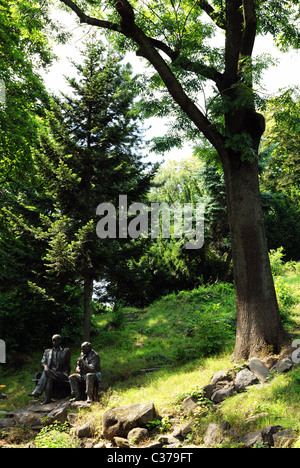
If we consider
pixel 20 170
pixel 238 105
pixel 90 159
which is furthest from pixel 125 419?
pixel 20 170

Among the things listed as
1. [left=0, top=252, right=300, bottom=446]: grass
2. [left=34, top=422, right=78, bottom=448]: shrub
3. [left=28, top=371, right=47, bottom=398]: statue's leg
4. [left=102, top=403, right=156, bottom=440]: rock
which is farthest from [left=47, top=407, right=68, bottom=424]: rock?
[left=28, top=371, right=47, bottom=398]: statue's leg

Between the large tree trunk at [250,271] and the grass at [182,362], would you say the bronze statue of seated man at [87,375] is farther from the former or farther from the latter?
the large tree trunk at [250,271]

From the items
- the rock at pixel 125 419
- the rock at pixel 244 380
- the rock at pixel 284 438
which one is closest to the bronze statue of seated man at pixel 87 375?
the rock at pixel 125 419

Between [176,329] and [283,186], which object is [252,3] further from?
[283,186]

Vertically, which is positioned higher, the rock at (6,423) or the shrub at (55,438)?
the shrub at (55,438)

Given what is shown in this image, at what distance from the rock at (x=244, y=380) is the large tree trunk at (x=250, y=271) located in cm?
69

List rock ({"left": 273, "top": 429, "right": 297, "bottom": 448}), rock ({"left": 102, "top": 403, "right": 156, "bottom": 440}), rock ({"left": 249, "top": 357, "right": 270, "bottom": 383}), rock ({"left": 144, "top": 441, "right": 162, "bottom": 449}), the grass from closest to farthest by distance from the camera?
rock ({"left": 273, "top": 429, "right": 297, "bottom": 448}), rock ({"left": 144, "top": 441, "right": 162, "bottom": 449}), the grass, rock ({"left": 102, "top": 403, "right": 156, "bottom": 440}), rock ({"left": 249, "top": 357, "right": 270, "bottom": 383})

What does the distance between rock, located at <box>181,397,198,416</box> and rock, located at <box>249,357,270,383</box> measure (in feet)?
3.95

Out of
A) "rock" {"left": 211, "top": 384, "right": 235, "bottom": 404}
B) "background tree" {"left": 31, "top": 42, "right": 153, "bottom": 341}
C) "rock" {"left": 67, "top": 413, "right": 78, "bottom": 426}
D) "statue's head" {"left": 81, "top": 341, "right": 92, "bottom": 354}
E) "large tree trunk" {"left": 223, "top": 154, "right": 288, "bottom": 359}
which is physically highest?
"background tree" {"left": 31, "top": 42, "right": 153, "bottom": 341}

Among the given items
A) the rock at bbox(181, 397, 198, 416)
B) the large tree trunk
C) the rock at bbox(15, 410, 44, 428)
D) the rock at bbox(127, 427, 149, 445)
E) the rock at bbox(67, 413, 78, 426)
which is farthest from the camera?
the large tree trunk

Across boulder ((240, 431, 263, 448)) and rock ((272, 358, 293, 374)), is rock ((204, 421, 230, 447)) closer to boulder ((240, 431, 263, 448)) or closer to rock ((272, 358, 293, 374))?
boulder ((240, 431, 263, 448))

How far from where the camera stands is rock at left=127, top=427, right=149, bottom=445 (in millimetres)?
5672

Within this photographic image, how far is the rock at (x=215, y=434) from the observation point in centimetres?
505

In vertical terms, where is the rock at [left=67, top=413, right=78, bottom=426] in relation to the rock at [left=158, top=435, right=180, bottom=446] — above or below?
below
